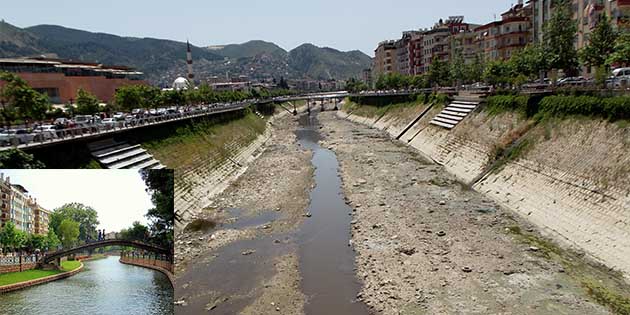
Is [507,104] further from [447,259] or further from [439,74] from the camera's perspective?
[439,74]

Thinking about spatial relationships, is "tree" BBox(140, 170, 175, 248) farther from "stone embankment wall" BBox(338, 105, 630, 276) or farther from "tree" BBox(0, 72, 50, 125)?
"tree" BBox(0, 72, 50, 125)

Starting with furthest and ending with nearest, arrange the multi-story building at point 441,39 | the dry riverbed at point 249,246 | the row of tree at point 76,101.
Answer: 1. the multi-story building at point 441,39
2. the row of tree at point 76,101
3. the dry riverbed at point 249,246

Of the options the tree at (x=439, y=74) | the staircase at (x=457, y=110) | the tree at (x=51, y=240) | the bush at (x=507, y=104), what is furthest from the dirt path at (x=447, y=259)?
the tree at (x=439, y=74)

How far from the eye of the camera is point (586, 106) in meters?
31.2

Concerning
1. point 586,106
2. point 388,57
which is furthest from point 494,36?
point 388,57

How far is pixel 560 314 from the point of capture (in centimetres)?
1595

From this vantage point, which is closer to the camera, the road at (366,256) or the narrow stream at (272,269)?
the road at (366,256)

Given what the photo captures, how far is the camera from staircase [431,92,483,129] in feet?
179

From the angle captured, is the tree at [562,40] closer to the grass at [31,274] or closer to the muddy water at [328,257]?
the muddy water at [328,257]

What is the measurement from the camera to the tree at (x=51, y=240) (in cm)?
587

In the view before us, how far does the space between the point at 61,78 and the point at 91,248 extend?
8541 cm

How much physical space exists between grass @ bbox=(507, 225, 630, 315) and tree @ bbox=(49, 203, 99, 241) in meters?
16.7

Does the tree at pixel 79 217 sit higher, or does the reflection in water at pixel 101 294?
the tree at pixel 79 217

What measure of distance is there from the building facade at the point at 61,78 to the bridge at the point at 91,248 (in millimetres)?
69482
